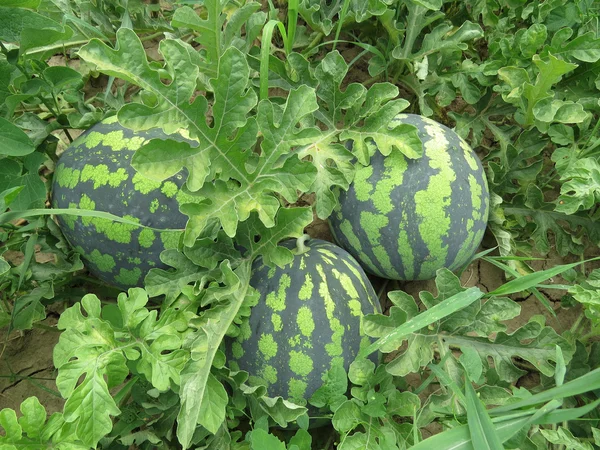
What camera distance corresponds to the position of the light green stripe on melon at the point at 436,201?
2061 millimetres

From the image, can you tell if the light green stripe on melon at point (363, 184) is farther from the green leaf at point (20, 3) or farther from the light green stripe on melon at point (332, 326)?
the green leaf at point (20, 3)

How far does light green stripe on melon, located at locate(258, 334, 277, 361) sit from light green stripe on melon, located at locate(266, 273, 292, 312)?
98 mm

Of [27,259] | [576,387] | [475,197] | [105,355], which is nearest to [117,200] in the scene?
[27,259]

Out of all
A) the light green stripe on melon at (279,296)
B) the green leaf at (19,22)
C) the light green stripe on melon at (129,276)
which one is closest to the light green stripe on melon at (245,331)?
the light green stripe on melon at (279,296)

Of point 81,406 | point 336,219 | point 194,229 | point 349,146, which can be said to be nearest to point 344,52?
point 349,146

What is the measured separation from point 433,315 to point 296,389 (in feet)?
1.76

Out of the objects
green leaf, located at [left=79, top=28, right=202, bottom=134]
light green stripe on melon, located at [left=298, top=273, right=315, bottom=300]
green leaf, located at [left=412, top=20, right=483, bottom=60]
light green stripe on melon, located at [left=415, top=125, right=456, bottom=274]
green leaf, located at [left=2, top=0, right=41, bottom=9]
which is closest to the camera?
green leaf, located at [left=79, top=28, right=202, bottom=134]

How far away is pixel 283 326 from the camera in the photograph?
1.92 m

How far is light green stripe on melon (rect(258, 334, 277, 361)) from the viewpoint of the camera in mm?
1928

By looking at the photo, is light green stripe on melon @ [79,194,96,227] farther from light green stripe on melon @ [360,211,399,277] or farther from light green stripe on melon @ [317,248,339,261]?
light green stripe on melon @ [360,211,399,277]

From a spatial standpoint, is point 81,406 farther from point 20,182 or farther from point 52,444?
point 20,182

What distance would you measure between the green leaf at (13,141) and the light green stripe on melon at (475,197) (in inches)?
62.2

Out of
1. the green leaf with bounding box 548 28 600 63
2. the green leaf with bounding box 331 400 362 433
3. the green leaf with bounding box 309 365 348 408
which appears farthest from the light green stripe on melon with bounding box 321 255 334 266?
the green leaf with bounding box 548 28 600 63

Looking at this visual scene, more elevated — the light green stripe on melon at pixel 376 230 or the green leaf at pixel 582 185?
the green leaf at pixel 582 185
